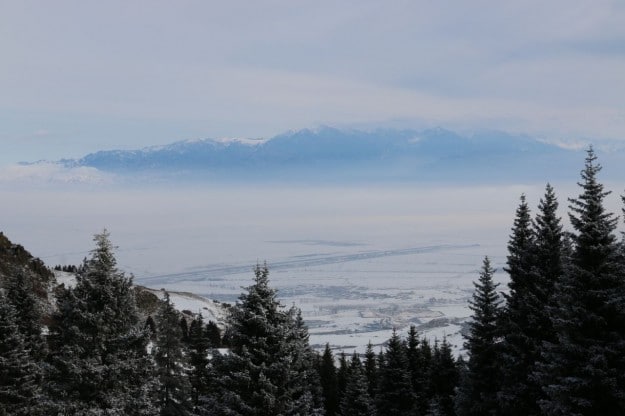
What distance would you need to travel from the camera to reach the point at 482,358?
27078 millimetres

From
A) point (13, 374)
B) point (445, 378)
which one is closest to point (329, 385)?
point (445, 378)

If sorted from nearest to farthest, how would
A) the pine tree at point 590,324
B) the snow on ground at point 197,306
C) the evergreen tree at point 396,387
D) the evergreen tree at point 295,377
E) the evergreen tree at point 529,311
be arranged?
the pine tree at point 590,324, the evergreen tree at point 295,377, the evergreen tree at point 529,311, the evergreen tree at point 396,387, the snow on ground at point 197,306

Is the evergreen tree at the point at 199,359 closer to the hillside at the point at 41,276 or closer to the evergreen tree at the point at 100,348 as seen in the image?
the evergreen tree at the point at 100,348

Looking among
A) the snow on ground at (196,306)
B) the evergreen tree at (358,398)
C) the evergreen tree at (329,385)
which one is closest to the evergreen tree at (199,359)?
the evergreen tree at (358,398)

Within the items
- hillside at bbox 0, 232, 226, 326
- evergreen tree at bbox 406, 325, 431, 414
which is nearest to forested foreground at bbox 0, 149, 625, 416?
evergreen tree at bbox 406, 325, 431, 414

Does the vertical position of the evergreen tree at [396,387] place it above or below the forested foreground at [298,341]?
below

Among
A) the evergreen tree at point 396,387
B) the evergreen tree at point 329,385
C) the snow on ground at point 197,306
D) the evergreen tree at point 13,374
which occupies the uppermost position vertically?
the evergreen tree at point 13,374

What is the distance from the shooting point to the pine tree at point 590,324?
18.0m

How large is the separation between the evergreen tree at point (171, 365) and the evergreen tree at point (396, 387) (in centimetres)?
1264

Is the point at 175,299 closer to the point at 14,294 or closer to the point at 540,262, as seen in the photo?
the point at 14,294

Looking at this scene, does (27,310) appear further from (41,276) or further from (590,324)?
(41,276)

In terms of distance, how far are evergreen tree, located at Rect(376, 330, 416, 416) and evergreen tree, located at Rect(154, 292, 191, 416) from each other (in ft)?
41.5

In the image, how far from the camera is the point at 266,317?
20.3 m

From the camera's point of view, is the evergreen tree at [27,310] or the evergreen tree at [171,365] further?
the evergreen tree at [171,365]
